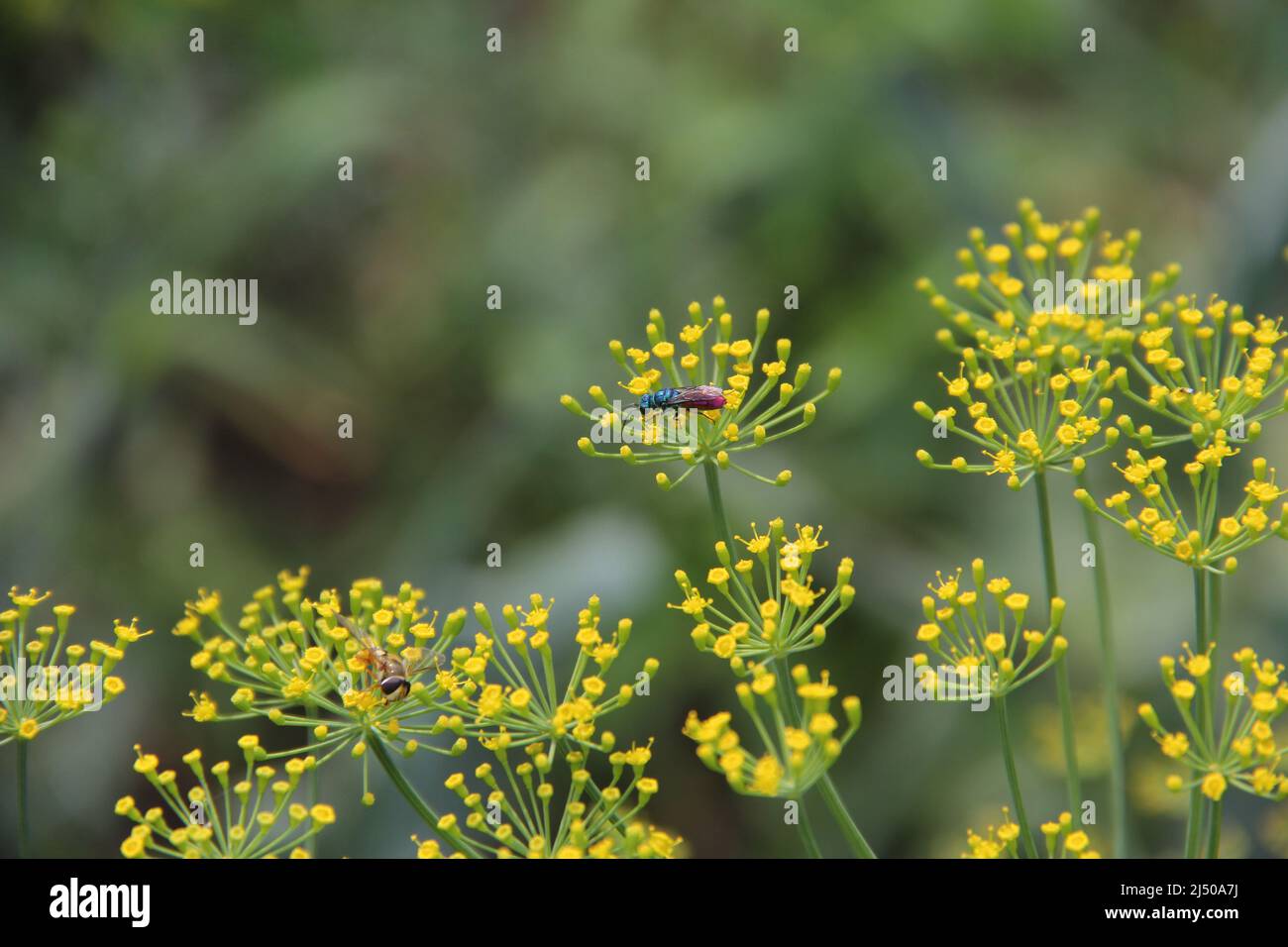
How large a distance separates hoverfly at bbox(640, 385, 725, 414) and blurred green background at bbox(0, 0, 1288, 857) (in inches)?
81.4

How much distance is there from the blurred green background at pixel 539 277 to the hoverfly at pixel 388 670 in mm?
2175

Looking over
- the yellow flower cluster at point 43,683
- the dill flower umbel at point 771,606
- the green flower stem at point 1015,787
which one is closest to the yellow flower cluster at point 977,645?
the green flower stem at point 1015,787

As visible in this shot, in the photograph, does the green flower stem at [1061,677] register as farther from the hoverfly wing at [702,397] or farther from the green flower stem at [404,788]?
the green flower stem at [404,788]

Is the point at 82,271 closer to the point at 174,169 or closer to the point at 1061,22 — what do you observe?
the point at 174,169

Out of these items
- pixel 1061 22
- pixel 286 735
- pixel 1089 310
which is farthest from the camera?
pixel 1061 22

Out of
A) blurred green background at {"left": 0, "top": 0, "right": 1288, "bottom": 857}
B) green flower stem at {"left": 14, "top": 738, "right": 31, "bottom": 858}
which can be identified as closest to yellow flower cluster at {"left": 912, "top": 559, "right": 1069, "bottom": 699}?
green flower stem at {"left": 14, "top": 738, "right": 31, "bottom": 858}

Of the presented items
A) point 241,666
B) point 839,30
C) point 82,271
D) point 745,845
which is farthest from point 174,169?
point 241,666

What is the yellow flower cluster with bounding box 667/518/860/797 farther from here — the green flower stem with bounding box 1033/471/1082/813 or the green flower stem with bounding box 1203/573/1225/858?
the green flower stem with bounding box 1203/573/1225/858

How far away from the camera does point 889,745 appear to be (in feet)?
16.4

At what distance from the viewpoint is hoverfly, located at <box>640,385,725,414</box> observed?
85.0 inches

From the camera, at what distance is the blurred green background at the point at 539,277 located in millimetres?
5023

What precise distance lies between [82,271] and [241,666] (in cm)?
481

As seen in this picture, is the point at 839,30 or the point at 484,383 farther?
the point at 484,383

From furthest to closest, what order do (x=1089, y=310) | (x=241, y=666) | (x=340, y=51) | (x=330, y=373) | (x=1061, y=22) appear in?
(x=340, y=51) < (x=330, y=373) < (x=1061, y=22) < (x=1089, y=310) < (x=241, y=666)
